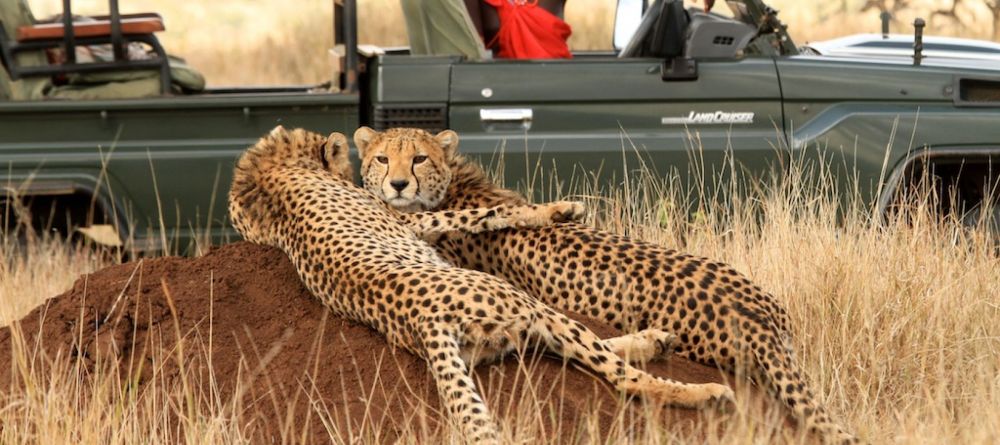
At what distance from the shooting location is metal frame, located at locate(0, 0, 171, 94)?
21.5 ft

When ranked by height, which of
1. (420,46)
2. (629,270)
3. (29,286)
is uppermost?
(420,46)

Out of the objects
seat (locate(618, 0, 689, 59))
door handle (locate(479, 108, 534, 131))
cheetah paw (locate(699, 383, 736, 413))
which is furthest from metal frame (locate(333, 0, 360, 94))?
cheetah paw (locate(699, 383, 736, 413))

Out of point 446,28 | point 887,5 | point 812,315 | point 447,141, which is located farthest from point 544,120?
point 887,5

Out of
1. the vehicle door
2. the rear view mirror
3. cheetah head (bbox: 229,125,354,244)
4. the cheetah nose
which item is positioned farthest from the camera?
the rear view mirror

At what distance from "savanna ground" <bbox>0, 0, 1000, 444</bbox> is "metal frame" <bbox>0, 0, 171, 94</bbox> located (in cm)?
75

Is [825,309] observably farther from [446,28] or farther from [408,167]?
[446,28]

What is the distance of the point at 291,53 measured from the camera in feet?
60.0

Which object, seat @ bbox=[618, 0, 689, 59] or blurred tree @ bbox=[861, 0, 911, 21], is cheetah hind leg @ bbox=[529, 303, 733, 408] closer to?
seat @ bbox=[618, 0, 689, 59]

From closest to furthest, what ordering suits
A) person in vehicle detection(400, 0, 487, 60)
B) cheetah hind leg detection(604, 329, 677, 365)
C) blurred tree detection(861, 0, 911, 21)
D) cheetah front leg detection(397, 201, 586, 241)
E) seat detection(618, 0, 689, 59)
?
cheetah hind leg detection(604, 329, 677, 365), cheetah front leg detection(397, 201, 586, 241), seat detection(618, 0, 689, 59), person in vehicle detection(400, 0, 487, 60), blurred tree detection(861, 0, 911, 21)

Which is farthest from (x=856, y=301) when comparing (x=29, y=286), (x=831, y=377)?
(x=29, y=286)

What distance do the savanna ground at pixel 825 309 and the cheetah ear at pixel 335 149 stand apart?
125 cm

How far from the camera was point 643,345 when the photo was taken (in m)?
4.01

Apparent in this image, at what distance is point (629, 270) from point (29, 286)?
118 inches

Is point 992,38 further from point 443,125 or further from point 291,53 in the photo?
point 443,125
